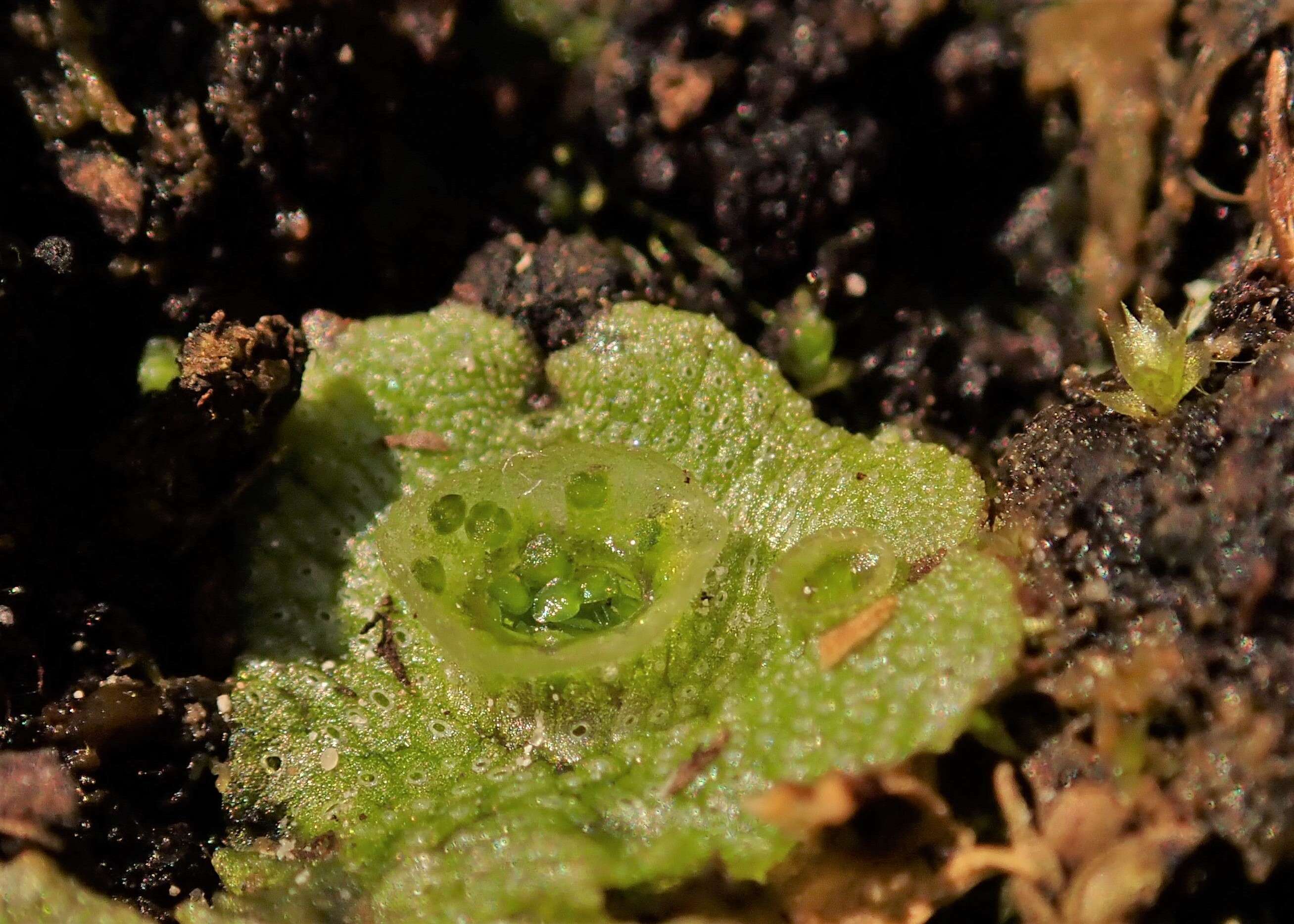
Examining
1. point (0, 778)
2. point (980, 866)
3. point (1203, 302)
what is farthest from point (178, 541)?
point (1203, 302)

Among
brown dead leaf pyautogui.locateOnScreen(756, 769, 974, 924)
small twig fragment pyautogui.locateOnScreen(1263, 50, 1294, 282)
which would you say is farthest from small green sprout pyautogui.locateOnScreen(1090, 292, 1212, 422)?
brown dead leaf pyautogui.locateOnScreen(756, 769, 974, 924)

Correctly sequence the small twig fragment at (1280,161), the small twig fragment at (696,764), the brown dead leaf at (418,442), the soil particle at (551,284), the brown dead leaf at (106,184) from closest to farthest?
1. the small twig fragment at (696,764)
2. the small twig fragment at (1280,161)
3. the brown dead leaf at (106,184)
4. the brown dead leaf at (418,442)
5. the soil particle at (551,284)

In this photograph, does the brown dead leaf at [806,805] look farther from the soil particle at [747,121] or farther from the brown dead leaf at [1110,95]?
the brown dead leaf at [1110,95]

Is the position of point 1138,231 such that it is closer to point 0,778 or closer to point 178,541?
point 178,541

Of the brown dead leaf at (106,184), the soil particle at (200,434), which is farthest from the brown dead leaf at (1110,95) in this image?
the brown dead leaf at (106,184)

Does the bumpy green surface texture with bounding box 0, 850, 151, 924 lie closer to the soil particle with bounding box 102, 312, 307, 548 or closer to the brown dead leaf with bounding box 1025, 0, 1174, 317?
the soil particle with bounding box 102, 312, 307, 548

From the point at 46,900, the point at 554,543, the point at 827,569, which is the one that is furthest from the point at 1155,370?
the point at 46,900
